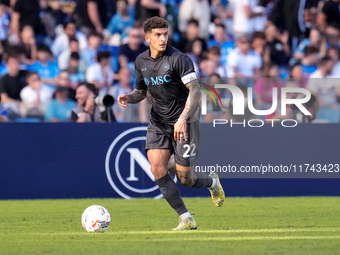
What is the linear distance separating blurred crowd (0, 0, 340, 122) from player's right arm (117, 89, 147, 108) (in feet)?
14.3

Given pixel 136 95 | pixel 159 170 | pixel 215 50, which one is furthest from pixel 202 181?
pixel 215 50

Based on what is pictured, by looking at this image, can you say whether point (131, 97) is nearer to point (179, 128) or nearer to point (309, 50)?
point (179, 128)

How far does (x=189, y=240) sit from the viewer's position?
7.80 meters

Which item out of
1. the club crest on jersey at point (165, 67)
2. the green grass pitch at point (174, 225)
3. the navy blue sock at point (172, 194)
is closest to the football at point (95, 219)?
the green grass pitch at point (174, 225)

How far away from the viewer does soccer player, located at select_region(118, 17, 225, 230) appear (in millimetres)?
8727

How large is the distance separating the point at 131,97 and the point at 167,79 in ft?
1.88

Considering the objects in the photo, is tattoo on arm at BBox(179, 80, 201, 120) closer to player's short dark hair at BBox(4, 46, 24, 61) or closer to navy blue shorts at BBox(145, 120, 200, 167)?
navy blue shorts at BBox(145, 120, 200, 167)

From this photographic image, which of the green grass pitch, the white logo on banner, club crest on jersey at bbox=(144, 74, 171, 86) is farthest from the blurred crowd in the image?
club crest on jersey at bbox=(144, 74, 171, 86)

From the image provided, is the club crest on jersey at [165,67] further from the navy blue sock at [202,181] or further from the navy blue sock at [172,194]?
the navy blue sock at [202,181]

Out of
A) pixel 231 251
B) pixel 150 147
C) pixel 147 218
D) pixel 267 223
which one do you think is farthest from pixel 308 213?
pixel 231 251

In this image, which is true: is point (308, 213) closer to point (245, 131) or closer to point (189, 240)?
point (245, 131)

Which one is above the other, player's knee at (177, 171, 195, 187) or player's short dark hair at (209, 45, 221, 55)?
player's knee at (177, 171, 195, 187)

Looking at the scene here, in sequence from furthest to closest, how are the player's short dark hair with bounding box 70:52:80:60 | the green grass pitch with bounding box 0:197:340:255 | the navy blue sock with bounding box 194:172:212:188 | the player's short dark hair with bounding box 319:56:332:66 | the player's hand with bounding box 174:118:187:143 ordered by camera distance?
the player's short dark hair with bounding box 70:52:80:60
the player's short dark hair with bounding box 319:56:332:66
the navy blue sock with bounding box 194:172:212:188
the player's hand with bounding box 174:118:187:143
the green grass pitch with bounding box 0:197:340:255

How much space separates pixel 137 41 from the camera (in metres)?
16.3
